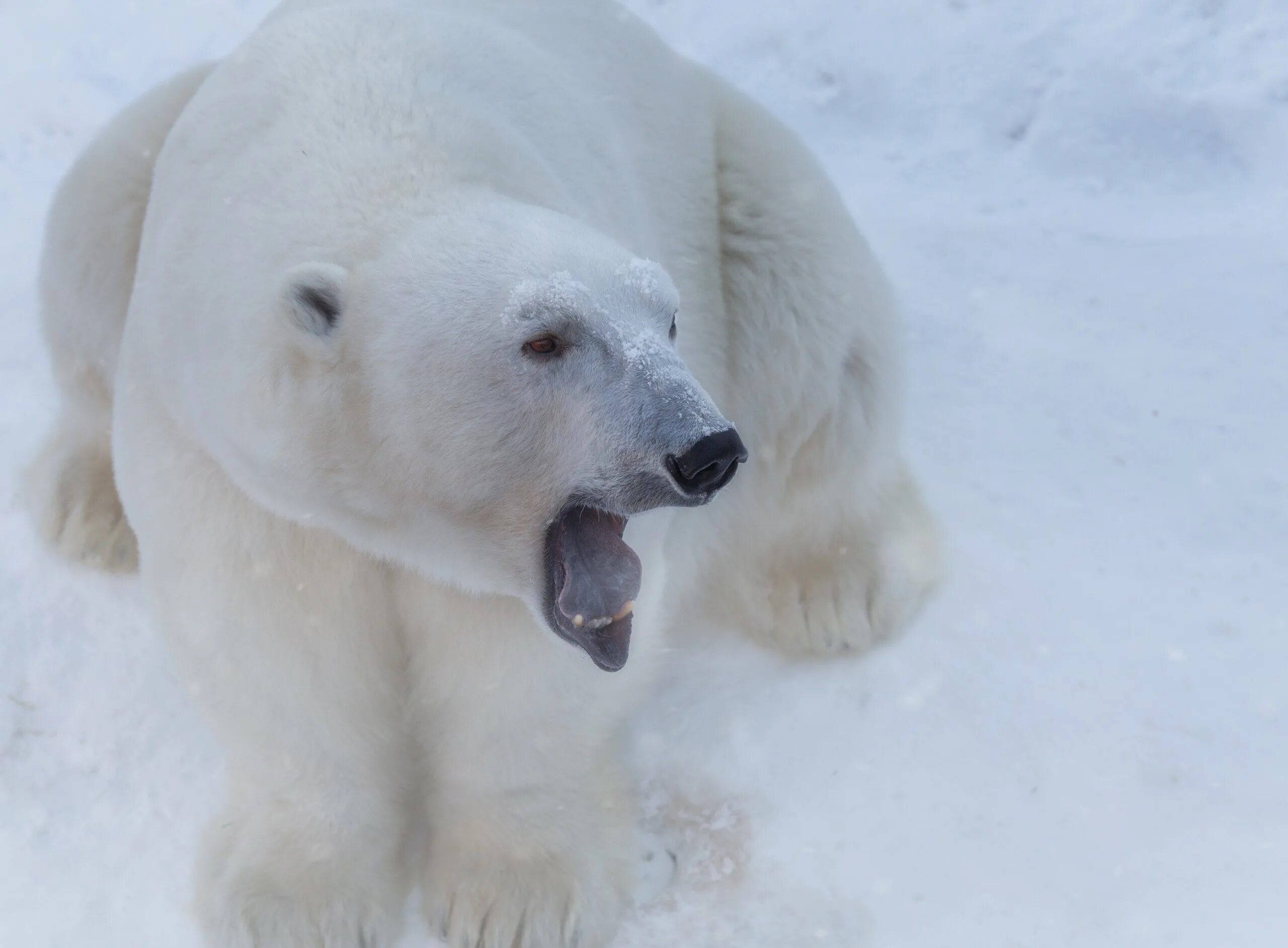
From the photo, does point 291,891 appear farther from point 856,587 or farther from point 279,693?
point 856,587

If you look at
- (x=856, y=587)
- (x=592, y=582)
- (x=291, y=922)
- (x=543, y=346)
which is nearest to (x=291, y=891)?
(x=291, y=922)

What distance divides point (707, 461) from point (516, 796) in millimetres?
919

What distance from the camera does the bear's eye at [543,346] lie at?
1500mm

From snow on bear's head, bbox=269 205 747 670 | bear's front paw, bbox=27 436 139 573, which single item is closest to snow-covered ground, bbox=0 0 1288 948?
bear's front paw, bbox=27 436 139 573

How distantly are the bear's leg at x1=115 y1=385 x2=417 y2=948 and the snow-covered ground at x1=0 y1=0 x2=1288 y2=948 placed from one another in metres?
0.13

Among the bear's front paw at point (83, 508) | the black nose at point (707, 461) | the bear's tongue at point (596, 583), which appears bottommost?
the bear's front paw at point (83, 508)

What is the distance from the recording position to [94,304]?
7.68ft

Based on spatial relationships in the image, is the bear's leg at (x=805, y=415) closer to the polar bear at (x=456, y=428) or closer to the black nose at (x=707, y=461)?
the polar bear at (x=456, y=428)

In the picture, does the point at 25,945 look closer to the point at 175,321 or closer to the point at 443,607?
the point at 443,607

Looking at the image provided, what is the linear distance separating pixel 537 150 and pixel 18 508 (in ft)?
4.95

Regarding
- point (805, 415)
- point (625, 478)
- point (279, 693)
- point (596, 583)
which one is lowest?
point (805, 415)

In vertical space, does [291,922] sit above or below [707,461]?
below

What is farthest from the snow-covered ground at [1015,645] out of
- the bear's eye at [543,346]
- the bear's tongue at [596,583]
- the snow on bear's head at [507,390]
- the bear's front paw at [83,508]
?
the bear's eye at [543,346]

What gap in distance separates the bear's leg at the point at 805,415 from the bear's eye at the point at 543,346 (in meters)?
1.07
